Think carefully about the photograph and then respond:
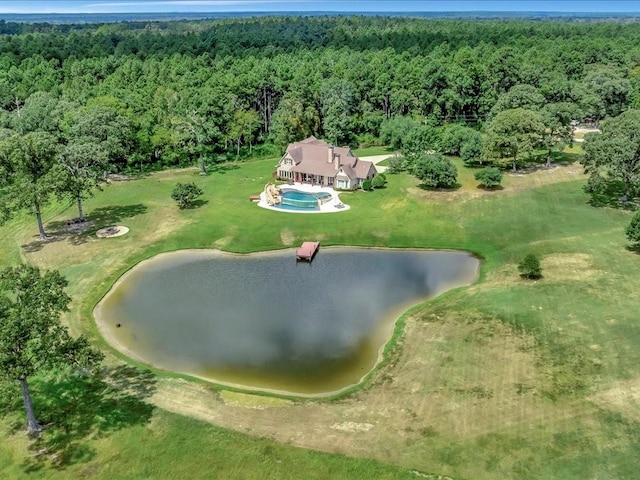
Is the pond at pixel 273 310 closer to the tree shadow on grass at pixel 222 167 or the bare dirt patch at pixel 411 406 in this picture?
the bare dirt patch at pixel 411 406

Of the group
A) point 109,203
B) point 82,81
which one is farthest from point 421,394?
point 82,81

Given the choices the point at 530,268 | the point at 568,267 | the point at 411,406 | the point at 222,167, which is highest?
the point at 222,167

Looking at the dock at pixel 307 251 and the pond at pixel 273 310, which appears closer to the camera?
the pond at pixel 273 310

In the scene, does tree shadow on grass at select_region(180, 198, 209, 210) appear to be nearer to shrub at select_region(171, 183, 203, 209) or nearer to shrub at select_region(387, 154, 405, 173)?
shrub at select_region(171, 183, 203, 209)

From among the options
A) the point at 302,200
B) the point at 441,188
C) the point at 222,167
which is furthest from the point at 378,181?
the point at 222,167

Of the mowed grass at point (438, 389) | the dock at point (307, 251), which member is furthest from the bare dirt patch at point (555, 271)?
the dock at point (307, 251)

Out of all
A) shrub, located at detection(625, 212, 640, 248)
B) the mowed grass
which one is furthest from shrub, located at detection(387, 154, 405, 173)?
shrub, located at detection(625, 212, 640, 248)

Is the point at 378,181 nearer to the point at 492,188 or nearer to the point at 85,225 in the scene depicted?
the point at 492,188
